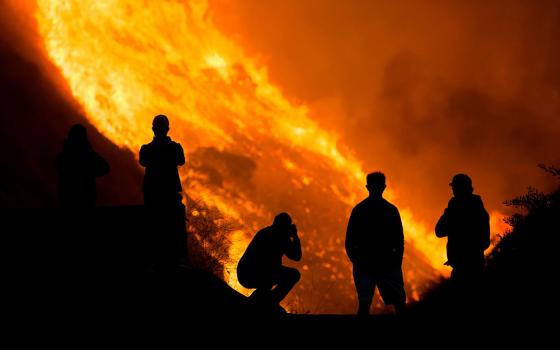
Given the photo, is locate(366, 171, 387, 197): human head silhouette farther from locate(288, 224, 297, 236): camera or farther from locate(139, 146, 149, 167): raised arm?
locate(139, 146, 149, 167): raised arm

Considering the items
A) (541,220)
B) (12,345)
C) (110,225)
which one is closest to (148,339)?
(12,345)

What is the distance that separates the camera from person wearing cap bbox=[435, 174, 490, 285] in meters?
10.5

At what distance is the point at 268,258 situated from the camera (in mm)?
11008

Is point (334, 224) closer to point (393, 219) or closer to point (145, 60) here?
point (145, 60)

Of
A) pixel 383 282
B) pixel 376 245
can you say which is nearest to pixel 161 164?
pixel 376 245

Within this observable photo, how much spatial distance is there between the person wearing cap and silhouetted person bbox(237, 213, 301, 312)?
2312 mm

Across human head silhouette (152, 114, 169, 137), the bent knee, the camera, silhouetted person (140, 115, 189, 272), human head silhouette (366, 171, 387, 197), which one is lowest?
the bent knee

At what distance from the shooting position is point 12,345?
31.2ft

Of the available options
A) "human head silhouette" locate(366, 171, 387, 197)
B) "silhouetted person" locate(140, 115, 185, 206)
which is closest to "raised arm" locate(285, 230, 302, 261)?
"human head silhouette" locate(366, 171, 387, 197)

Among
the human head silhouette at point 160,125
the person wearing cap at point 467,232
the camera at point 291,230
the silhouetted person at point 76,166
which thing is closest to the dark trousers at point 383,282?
the person wearing cap at point 467,232

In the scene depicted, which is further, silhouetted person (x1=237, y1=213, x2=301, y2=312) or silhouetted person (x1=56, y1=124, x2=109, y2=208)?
silhouetted person (x1=56, y1=124, x2=109, y2=208)

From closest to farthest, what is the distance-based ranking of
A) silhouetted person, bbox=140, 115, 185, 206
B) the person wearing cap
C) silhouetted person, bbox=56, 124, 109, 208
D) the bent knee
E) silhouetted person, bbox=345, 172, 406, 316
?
silhouetted person, bbox=345, 172, 406, 316 → the person wearing cap → the bent knee → silhouetted person, bbox=140, 115, 185, 206 → silhouetted person, bbox=56, 124, 109, 208

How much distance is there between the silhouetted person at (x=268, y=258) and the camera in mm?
10961

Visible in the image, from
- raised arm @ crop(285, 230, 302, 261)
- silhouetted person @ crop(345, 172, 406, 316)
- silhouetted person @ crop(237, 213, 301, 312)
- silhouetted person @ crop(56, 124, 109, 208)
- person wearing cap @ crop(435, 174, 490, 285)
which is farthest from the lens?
silhouetted person @ crop(56, 124, 109, 208)
